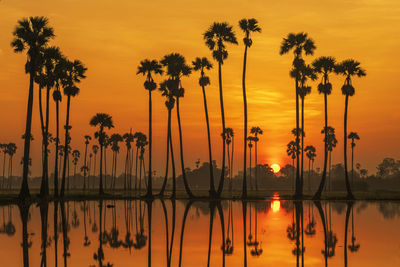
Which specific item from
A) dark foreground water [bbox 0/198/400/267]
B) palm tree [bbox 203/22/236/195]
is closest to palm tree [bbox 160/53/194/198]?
palm tree [bbox 203/22/236/195]

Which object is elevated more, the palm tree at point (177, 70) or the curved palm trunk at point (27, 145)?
the palm tree at point (177, 70)

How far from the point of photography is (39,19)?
2172 inches

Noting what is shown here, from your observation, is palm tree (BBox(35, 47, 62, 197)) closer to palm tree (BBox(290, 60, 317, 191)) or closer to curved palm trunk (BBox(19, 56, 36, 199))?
curved palm trunk (BBox(19, 56, 36, 199))

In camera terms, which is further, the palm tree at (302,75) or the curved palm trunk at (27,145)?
the palm tree at (302,75)

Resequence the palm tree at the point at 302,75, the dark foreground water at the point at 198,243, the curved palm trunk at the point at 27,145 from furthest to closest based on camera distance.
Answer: the palm tree at the point at 302,75 → the curved palm trunk at the point at 27,145 → the dark foreground water at the point at 198,243

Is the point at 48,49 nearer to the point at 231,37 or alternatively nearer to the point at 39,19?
the point at 39,19

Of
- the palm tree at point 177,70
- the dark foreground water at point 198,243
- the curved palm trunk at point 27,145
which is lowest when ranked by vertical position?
the dark foreground water at point 198,243

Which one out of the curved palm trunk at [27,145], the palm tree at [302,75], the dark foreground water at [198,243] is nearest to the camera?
the dark foreground water at [198,243]

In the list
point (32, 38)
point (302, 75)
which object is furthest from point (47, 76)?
point (302, 75)

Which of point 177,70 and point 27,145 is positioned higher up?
point 177,70

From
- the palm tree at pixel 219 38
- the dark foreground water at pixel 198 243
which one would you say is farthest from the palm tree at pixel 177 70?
the dark foreground water at pixel 198 243

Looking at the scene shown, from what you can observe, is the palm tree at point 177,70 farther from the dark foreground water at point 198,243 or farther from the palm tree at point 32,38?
the dark foreground water at point 198,243

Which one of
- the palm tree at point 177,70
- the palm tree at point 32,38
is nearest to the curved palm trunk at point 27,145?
the palm tree at point 32,38

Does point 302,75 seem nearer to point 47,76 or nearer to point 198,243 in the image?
point 47,76
